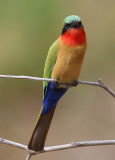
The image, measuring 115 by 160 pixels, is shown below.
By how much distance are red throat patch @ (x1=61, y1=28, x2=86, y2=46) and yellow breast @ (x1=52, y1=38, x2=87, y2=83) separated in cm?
3

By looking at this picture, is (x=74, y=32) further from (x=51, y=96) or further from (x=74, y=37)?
(x=51, y=96)

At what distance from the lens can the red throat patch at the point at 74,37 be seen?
10.9 ft

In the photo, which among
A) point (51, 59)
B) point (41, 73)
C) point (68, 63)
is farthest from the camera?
point (41, 73)

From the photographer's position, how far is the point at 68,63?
10.8 feet

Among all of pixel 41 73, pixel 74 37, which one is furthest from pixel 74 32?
pixel 41 73

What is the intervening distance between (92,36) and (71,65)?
273 cm

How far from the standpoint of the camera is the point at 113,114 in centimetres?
570

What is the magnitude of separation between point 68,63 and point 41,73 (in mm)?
2298

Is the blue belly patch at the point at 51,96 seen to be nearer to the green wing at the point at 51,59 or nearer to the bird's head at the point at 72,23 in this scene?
the green wing at the point at 51,59

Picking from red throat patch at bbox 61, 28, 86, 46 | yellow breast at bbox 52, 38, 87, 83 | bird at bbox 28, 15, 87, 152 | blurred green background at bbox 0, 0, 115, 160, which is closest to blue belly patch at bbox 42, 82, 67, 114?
bird at bbox 28, 15, 87, 152

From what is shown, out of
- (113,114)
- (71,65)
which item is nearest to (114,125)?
(113,114)

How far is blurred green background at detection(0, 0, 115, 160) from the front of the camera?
18.3 ft

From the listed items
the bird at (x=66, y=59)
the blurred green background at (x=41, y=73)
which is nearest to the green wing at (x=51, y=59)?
the bird at (x=66, y=59)

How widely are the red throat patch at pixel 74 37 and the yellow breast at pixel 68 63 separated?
0.10 ft
